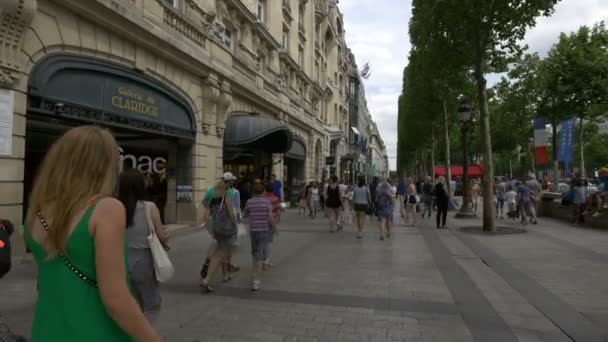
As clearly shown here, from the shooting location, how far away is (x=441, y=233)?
40.5 feet

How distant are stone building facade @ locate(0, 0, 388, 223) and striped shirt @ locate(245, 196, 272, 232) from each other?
4.33 meters

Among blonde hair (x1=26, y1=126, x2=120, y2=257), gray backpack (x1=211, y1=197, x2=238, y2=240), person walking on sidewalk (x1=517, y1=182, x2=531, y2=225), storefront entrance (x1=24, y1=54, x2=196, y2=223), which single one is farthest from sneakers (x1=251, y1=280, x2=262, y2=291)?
person walking on sidewalk (x1=517, y1=182, x2=531, y2=225)

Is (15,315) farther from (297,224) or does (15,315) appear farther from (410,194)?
(410,194)

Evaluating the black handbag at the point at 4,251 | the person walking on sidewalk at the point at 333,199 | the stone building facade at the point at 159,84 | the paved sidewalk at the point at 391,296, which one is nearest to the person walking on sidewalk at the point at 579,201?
the paved sidewalk at the point at 391,296

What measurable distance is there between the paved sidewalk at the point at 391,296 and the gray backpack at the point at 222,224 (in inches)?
31.1

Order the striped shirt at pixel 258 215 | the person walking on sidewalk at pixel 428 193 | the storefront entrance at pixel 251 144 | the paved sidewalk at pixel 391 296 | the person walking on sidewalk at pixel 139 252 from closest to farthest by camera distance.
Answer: the person walking on sidewalk at pixel 139 252
the paved sidewalk at pixel 391 296
the striped shirt at pixel 258 215
the storefront entrance at pixel 251 144
the person walking on sidewalk at pixel 428 193

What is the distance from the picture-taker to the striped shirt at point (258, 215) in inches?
243

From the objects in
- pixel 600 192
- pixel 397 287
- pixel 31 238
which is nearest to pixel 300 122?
pixel 600 192

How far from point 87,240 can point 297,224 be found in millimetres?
13477

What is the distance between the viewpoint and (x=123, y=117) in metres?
9.78

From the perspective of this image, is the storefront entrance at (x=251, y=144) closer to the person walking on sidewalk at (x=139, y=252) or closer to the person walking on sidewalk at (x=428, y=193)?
the person walking on sidewalk at (x=428, y=193)

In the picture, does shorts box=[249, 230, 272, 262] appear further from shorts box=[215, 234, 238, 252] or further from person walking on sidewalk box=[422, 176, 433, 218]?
person walking on sidewalk box=[422, 176, 433, 218]

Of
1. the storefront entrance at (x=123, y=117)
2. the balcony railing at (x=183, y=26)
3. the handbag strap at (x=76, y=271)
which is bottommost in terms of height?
the handbag strap at (x=76, y=271)

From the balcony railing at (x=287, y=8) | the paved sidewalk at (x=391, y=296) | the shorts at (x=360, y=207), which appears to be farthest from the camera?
the balcony railing at (x=287, y=8)
